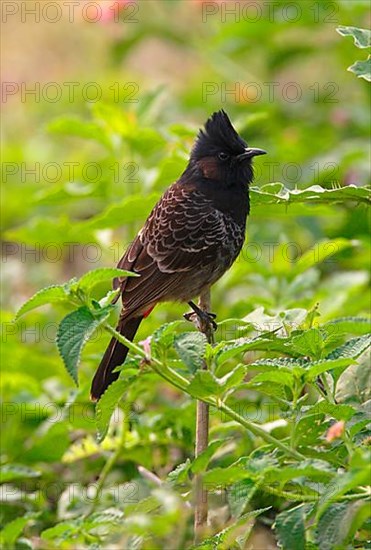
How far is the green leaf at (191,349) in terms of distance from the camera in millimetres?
1938

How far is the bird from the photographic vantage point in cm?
318

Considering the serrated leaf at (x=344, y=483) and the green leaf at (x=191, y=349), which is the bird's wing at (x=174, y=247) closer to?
the green leaf at (x=191, y=349)

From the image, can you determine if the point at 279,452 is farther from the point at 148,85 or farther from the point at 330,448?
the point at 148,85

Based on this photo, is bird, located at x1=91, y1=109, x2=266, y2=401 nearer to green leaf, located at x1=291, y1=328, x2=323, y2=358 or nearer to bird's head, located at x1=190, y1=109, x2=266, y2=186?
bird's head, located at x1=190, y1=109, x2=266, y2=186

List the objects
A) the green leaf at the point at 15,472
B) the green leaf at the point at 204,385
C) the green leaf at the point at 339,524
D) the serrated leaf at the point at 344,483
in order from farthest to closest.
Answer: the green leaf at the point at 15,472 → the green leaf at the point at 204,385 → the green leaf at the point at 339,524 → the serrated leaf at the point at 344,483

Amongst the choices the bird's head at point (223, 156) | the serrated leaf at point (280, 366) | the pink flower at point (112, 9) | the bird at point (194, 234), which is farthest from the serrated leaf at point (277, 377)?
the pink flower at point (112, 9)

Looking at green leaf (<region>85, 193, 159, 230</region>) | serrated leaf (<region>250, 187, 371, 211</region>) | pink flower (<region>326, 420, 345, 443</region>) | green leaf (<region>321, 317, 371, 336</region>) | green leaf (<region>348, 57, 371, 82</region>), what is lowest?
pink flower (<region>326, 420, 345, 443</region>)

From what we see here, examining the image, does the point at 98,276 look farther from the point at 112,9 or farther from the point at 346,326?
the point at 112,9

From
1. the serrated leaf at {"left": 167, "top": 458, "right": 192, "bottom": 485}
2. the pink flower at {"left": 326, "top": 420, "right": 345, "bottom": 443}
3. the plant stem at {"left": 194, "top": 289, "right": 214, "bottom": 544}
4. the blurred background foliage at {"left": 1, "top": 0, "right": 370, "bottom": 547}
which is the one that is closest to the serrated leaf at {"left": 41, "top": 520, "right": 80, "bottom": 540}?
the plant stem at {"left": 194, "top": 289, "right": 214, "bottom": 544}

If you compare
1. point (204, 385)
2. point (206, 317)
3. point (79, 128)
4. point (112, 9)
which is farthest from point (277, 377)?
point (112, 9)

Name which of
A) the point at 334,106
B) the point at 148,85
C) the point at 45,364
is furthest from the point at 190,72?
the point at 45,364

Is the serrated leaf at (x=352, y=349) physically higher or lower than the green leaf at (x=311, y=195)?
lower

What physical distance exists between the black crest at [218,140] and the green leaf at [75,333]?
1.38 meters

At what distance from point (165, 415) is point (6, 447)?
67 centimetres
